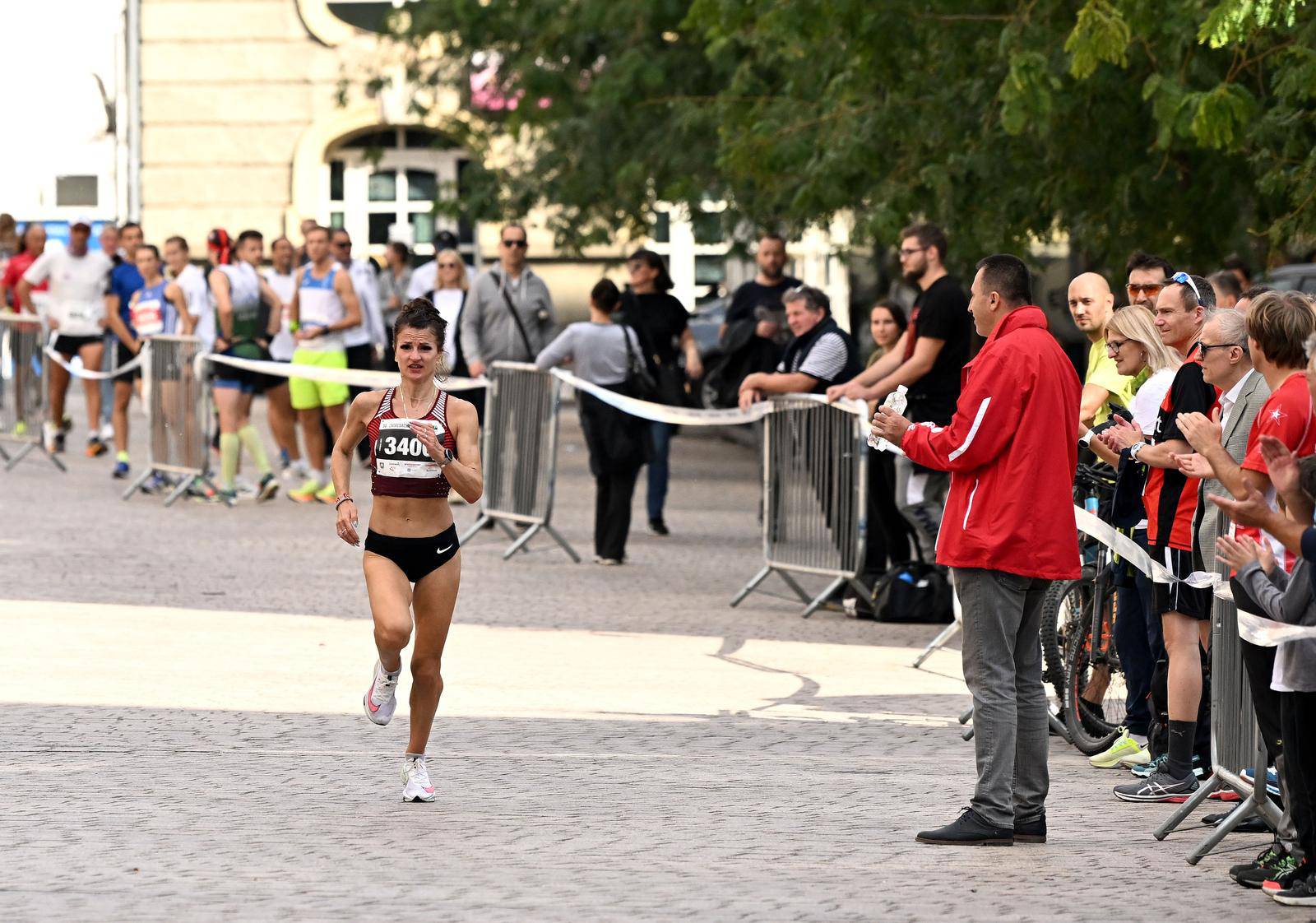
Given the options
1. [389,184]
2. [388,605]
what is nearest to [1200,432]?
[388,605]

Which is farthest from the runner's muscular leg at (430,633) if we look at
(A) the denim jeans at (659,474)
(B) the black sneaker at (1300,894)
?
(A) the denim jeans at (659,474)

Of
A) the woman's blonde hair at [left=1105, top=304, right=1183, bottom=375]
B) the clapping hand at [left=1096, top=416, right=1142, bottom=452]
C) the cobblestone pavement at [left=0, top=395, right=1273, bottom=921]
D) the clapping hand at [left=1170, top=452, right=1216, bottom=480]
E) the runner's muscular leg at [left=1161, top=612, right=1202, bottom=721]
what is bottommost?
the cobblestone pavement at [left=0, top=395, right=1273, bottom=921]

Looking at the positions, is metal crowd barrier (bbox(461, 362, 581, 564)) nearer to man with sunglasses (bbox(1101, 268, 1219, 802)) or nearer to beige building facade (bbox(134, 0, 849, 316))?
man with sunglasses (bbox(1101, 268, 1219, 802))

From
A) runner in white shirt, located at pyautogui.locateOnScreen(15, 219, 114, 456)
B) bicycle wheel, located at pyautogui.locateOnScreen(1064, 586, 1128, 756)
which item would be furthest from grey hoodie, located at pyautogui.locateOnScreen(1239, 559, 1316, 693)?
runner in white shirt, located at pyautogui.locateOnScreen(15, 219, 114, 456)

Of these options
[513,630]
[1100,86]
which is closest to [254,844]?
[513,630]

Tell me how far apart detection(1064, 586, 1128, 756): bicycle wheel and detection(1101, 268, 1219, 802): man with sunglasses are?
2.60ft

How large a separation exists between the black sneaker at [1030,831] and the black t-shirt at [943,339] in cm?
Answer: 451

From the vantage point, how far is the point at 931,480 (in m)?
11.7

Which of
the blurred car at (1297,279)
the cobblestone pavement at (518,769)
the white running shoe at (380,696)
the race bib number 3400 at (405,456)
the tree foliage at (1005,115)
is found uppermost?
the tree foliage at (1005,115)

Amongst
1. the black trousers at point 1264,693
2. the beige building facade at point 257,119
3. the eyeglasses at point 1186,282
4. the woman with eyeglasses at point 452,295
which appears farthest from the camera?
the beige building facade at point 257,119

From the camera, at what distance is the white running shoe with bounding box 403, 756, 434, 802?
24.4 feet

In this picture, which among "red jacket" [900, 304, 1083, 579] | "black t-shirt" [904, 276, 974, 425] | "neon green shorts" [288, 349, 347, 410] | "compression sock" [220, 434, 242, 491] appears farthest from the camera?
"neon green shorts" [288, 349, 347, 410]

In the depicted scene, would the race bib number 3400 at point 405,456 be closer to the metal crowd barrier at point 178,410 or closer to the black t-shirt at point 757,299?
the black t-shirt at point 757,299

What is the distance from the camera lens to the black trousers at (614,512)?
47.9ft
